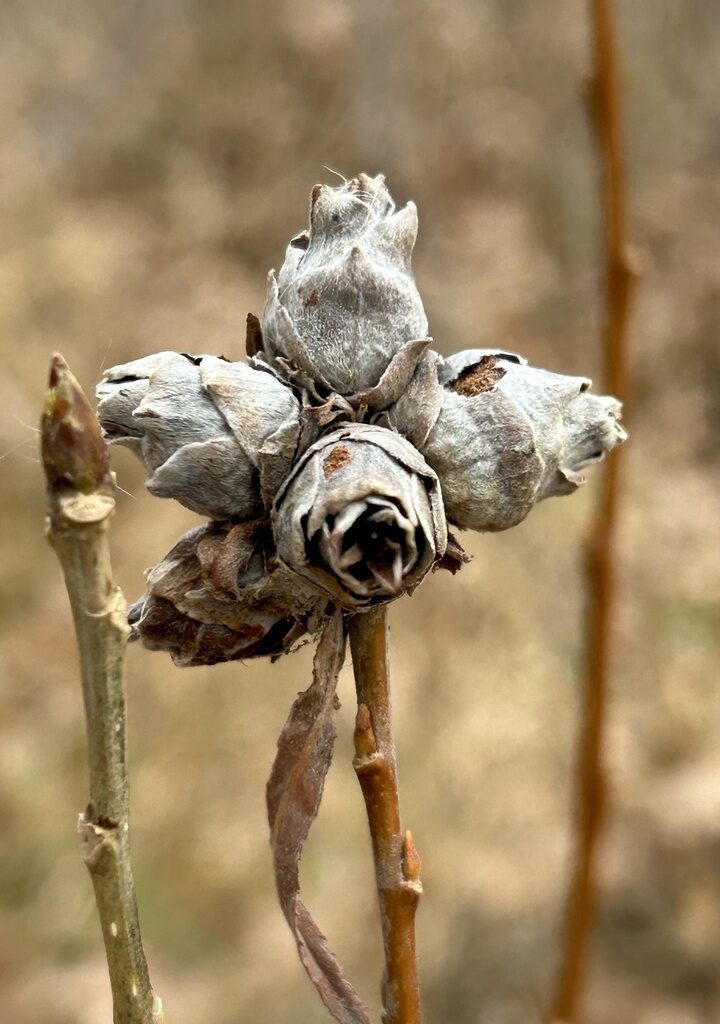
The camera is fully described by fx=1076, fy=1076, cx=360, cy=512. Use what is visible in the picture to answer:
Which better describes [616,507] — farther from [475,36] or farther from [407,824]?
[475,36]

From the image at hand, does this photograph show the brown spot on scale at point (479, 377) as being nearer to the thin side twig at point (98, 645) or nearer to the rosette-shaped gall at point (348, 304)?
the rosette-shaped gall at point (348, 304)

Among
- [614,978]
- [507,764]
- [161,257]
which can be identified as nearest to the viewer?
[614,978]

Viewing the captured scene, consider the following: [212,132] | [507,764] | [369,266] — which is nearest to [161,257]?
[212,132]

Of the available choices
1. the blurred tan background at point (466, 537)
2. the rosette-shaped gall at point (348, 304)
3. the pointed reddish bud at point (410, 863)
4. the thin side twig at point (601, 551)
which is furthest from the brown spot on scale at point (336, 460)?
the blurred tan background at point (466, 537)

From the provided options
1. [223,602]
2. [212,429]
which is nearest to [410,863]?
[223,602]

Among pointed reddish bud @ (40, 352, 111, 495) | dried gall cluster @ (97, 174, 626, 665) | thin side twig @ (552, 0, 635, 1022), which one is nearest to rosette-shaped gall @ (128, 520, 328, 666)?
dried gall cluster @ (97, 174, 626, 665)

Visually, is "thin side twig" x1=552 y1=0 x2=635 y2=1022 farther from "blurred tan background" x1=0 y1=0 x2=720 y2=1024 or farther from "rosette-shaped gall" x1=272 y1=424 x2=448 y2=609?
"blurred tan background" x1=0 y1=0 x2=720 y2=1024
